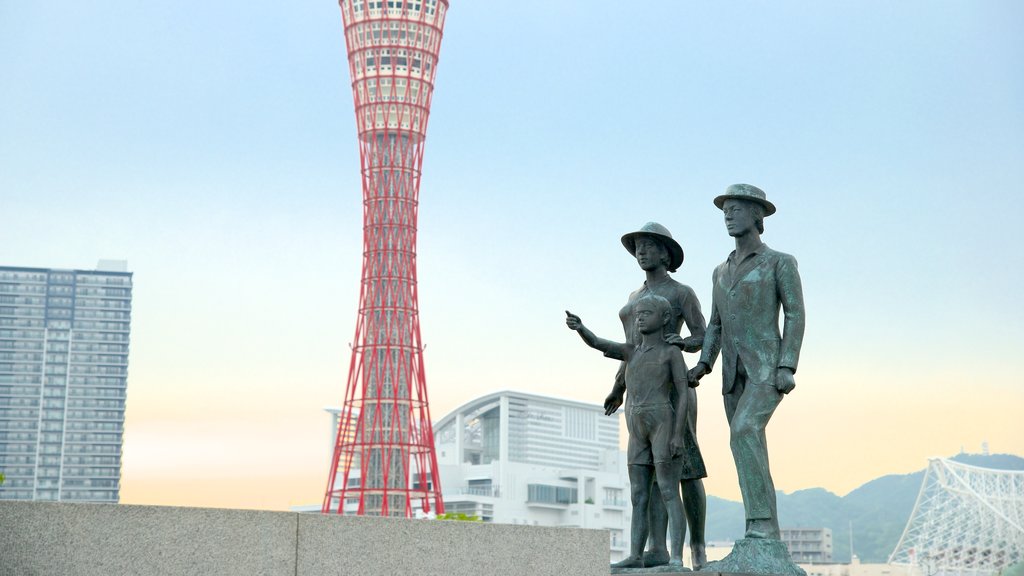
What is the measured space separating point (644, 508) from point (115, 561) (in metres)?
4.02

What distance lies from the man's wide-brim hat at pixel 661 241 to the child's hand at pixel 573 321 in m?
0.99

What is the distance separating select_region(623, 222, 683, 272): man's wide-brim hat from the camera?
31.9 ft

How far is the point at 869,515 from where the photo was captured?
174375 millimetres

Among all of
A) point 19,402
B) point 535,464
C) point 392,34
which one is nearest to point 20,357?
point 19,402

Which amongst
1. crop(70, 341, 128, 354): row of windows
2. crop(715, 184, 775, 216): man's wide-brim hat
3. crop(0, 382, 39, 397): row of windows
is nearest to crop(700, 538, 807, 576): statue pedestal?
crop(715, 184, 775, 216): man's wide-brim hat

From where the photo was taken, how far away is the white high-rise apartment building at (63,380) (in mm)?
140875

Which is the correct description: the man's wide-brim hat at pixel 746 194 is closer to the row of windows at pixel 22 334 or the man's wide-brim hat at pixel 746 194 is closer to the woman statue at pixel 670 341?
the woman statue at pixel 670 341

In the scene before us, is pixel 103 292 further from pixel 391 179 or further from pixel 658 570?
pixel 658 570

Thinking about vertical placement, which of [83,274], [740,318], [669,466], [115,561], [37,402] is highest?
[83,274]

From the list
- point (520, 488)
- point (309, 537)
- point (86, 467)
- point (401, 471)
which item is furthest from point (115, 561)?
point (86, 467)

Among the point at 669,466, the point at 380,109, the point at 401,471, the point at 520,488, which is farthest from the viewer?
the point at 520,488

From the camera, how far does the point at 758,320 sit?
927 cm

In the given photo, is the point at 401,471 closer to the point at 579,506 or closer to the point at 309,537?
the point at 579,506

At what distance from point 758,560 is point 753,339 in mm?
1471
